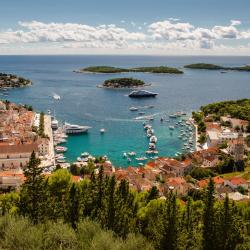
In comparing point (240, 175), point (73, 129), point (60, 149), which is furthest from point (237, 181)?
point (73, 129)

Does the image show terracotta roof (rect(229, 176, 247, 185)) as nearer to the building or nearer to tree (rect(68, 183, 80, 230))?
tree (rect(68, 183, 80, 230))

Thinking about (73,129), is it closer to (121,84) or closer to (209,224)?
(209,224)

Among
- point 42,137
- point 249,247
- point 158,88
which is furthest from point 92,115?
point 249,247

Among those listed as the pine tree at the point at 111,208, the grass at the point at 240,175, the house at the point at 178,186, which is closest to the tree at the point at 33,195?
the pine tree at the point at 111,208

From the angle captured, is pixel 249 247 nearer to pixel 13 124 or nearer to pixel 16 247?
pixel 16 247

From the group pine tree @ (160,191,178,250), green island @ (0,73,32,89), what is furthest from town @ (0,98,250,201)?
green island @ (0,73,32,89)

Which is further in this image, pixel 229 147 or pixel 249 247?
pixel 229 147

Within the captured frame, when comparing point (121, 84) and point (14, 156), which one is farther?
point (121, 84)
